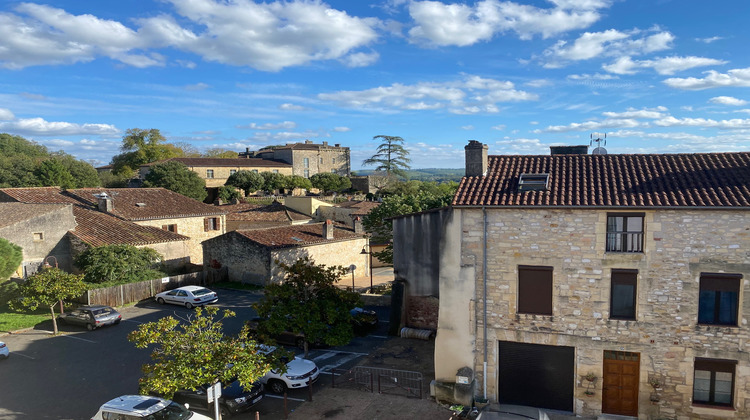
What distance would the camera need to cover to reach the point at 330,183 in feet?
231

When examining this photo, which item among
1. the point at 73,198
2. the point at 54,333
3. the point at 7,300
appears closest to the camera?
the point at 54,333

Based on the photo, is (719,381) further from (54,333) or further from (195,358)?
(54,333)

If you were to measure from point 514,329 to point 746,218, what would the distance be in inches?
276

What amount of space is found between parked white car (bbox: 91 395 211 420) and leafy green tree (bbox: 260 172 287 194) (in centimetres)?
5458

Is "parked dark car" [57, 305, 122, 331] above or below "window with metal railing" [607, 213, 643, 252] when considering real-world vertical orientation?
below

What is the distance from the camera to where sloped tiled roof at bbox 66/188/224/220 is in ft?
124

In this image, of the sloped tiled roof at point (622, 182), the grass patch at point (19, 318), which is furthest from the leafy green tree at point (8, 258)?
the sloped tiled roof at point (622, 182)

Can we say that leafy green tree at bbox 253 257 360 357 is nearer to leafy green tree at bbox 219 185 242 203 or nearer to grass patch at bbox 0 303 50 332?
grass patch at bbox 0 303 50 332

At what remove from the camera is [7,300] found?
26.4 m

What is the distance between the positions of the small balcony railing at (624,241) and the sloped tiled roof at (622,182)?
3.28ft

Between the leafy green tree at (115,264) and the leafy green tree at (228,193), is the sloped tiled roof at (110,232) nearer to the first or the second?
the leafy green tree at (115,264)

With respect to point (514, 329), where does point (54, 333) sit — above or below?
below

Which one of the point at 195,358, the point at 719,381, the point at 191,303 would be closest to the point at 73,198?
the point at 191,303

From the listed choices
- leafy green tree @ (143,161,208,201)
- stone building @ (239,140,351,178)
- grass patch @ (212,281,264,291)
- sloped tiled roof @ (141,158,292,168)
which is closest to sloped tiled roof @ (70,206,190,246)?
grass patch @ (212,281,264,291)
